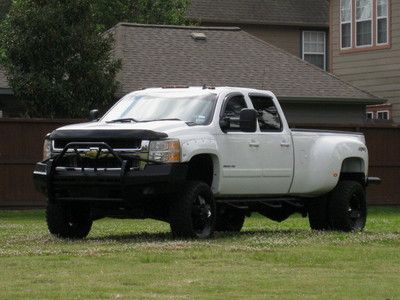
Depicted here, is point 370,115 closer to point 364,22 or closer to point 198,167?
point 364,22

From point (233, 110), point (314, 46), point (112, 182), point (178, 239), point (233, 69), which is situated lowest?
point (178, 239)

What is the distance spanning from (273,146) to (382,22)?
21759 millimetres

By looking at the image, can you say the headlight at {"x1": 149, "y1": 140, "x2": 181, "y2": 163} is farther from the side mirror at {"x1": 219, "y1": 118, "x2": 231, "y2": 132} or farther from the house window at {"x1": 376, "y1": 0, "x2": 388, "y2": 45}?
the house window at {"x1": 376, "y1": 0, "x2": 388, "y2": 45}

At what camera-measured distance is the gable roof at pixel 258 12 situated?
47438 millimetres

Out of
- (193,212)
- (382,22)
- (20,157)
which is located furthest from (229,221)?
(382,22)

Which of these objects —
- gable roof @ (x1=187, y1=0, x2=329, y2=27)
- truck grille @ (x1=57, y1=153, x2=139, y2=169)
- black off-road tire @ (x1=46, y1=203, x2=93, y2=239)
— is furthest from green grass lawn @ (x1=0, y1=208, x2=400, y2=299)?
gable roof @ (x1=187, y1=0, x2=329, y2=27)

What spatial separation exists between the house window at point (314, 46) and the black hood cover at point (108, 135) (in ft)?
103

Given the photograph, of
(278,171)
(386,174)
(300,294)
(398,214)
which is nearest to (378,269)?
(300,294)

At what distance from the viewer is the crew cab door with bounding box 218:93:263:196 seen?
1830 centimetres

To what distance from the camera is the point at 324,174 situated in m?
19.7

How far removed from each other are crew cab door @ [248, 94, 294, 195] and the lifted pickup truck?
1 centimetres

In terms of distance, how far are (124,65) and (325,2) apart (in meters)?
16.4

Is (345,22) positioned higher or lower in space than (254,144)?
higher

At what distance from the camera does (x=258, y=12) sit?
48.1m
